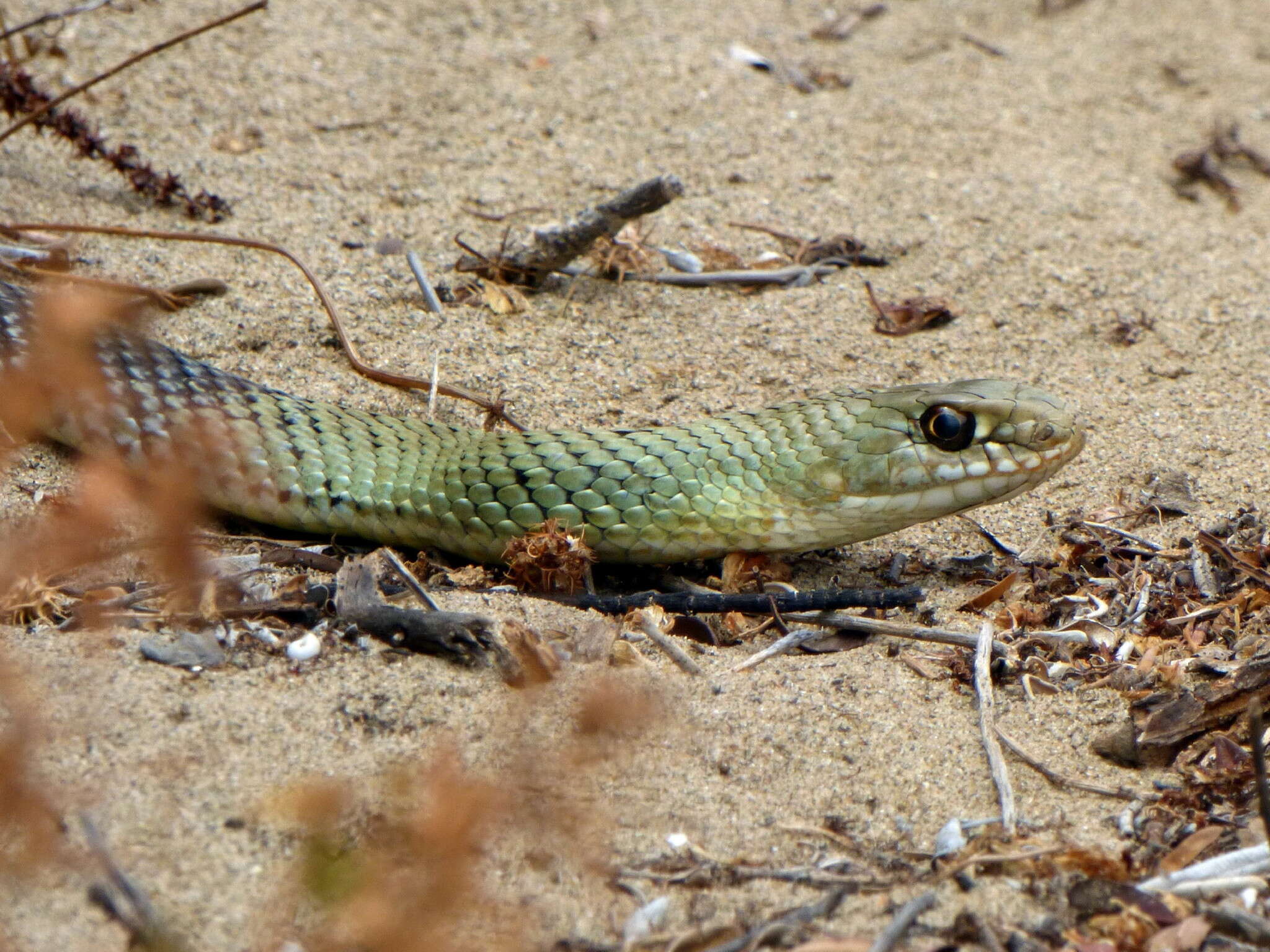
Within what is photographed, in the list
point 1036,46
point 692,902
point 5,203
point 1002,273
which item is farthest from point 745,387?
point 1036,46

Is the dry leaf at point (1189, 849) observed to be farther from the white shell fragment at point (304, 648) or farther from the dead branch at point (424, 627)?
the white shell fragment at point (304, 648)

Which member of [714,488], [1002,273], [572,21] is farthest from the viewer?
[572,21]

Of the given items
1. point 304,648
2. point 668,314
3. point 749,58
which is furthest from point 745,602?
point 749,58

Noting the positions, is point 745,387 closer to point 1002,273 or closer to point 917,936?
point 1002,273

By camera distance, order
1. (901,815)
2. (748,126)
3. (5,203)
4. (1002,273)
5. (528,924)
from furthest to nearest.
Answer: (748,126) < (1002,273) < (5,203) < (901,815) < (528,924)

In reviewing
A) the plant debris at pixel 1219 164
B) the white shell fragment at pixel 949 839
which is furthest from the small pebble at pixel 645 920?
the plant debris at pixel 1219 164

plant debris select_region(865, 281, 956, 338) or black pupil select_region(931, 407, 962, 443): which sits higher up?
black pupil select_region(931, 407, 962, 443)

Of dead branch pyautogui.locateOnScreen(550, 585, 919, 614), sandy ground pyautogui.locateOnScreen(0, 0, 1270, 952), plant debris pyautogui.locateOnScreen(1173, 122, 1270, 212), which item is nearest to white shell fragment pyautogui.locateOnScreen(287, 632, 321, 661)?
sandy ground pyautogui.locateOnScreen(0, 0, 1270, 952)

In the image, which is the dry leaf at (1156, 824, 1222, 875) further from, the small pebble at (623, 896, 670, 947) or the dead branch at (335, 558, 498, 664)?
the dead branch at (335, 558, 498, 664)
